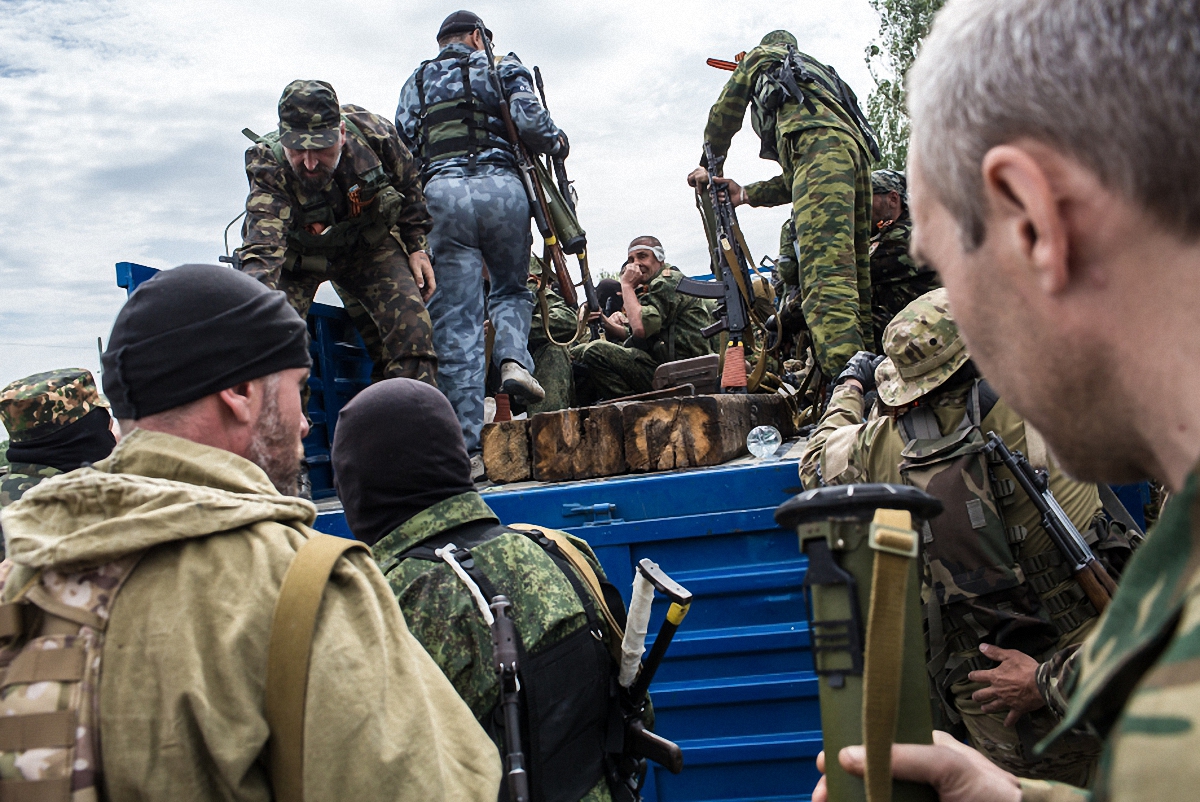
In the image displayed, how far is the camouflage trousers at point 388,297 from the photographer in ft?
14.5

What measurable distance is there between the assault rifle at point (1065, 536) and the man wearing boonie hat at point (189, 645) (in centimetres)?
Answer: 163

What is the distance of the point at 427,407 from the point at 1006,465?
1461mm

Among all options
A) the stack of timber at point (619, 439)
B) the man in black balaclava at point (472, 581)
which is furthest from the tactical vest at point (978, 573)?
the stack of timber at point (619, 439)

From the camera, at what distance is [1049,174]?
2.12ft

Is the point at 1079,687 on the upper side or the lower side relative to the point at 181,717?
upper

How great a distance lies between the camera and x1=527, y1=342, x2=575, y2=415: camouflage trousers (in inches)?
234

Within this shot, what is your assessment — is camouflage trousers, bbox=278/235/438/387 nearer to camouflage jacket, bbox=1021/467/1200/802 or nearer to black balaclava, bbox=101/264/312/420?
black balaclava, bbox=101/264/312/420

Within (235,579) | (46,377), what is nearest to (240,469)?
(235,579)

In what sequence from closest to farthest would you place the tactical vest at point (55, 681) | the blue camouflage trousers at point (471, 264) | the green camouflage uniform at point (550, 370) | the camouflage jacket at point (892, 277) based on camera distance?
the tactical vest at point (55, 681)
the blue camouflage trousers at point (471, 264)
the camouflage jacket at point (892, 277)
the green camouflage uniform at point (550, 370)

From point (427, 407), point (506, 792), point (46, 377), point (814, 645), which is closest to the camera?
point (814, 645)

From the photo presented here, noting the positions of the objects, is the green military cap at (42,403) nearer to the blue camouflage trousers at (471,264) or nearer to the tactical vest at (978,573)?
the blue camouflage trousers at (471,264)

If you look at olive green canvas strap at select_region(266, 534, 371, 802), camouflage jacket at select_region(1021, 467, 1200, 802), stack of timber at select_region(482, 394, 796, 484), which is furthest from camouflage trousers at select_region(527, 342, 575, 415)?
camouflage jacket at select_region(1021, 467, 1200, 802)

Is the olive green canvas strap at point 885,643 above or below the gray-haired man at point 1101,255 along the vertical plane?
below

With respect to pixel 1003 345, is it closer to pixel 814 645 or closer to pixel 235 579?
pixel 814 645
